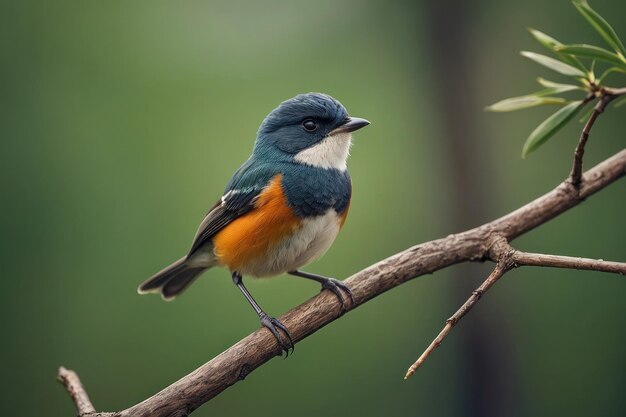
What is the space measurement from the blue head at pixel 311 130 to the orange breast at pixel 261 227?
15cm

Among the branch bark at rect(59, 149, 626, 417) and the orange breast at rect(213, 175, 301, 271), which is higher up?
the orange breast at rect(213, 175, 301, 271)

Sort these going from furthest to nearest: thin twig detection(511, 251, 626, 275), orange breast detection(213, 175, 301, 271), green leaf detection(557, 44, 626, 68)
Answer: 1. orange breast detection(213, 175, 301, 271)
2. green leaf detection(557, 44, 626, 68)
3. thin twig detection(511, 251, 626, 275)

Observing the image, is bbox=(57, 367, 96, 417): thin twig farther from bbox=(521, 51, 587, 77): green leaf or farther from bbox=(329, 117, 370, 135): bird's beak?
bbox=(521, 51, 587, 77): green leaf

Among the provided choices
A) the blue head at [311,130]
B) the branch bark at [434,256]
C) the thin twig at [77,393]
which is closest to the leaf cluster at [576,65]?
the branch bark at [434,256]

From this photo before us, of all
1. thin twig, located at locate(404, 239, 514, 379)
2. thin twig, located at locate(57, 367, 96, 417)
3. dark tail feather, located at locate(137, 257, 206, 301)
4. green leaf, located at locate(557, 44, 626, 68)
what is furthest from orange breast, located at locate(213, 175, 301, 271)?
green leaf, located at locate(557, 44, 626, 68)

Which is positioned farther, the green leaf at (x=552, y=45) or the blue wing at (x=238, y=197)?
the blue wing at (x=238, y=197)

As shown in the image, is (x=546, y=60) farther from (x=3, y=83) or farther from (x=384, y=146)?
(x=3, y=83)

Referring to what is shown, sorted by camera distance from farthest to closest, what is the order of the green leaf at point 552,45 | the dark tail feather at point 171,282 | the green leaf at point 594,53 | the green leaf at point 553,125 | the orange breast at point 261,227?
the dark tail feather at point 171,282 < the orange breast at point 261,227 < the green leaf at point 553,125 < the green leaf at point 552,45 < the green leaf at point 594,53

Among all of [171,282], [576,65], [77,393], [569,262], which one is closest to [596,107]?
[576,65]

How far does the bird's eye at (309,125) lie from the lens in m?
2.53

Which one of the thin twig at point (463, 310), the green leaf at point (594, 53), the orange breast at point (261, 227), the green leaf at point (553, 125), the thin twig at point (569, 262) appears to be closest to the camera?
the thin twig at point (463, 310)

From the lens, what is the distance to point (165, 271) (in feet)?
9.77

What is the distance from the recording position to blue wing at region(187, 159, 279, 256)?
255 cm

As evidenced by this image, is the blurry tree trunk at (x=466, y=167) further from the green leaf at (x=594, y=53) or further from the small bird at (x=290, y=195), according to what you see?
the green leaf at (x=594, y=53)
